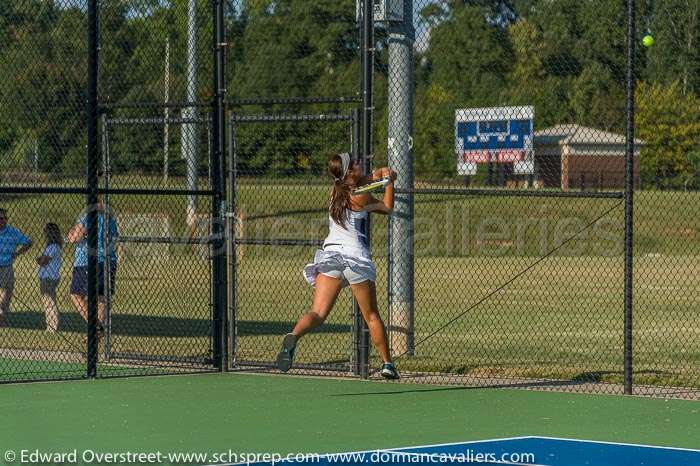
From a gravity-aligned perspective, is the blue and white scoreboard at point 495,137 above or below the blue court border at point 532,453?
above

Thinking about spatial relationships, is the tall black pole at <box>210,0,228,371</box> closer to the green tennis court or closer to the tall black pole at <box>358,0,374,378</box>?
the green tennis court

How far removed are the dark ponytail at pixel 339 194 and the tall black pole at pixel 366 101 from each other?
0.95m

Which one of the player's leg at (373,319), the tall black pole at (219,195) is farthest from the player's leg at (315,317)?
the tall black pole at (219,195)

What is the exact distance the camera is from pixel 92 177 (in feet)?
37.8

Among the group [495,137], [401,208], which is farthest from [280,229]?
[401,208]

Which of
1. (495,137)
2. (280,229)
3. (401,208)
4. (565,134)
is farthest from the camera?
(280,229)

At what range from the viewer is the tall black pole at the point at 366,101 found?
11.7 meters

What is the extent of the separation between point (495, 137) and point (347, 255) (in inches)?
147

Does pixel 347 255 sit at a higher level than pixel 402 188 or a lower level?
lower

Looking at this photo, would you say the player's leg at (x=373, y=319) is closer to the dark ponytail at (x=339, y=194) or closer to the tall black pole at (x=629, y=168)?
the dark ponytail at (x=339, y=194)

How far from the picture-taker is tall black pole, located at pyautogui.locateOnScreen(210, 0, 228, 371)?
40.6 ft

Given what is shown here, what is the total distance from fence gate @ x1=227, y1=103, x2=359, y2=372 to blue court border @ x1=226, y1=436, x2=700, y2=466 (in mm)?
3788

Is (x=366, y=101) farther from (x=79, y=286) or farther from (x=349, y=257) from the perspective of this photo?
(x=79, y=286)

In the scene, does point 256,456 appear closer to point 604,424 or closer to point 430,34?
point 604,424
